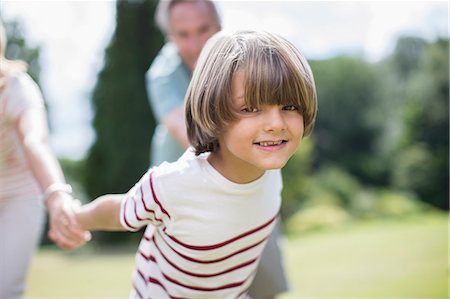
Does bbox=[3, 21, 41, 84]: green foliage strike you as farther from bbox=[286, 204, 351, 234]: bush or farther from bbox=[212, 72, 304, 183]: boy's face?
bbox=[212, 72, 304, 183]: boy's face

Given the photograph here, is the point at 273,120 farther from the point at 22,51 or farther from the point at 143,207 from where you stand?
the point at 22,51

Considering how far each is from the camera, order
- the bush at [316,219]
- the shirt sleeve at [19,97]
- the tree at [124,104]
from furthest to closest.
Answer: the tree at [124,104]
the bush at [316,219]
the shirt sleeve at [19,97]

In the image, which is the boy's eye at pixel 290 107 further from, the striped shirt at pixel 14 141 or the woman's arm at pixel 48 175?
the striped shirt at pixel 14 141

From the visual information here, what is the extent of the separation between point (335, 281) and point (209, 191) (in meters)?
5.82

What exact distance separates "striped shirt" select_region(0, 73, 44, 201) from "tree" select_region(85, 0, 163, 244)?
1355 cm

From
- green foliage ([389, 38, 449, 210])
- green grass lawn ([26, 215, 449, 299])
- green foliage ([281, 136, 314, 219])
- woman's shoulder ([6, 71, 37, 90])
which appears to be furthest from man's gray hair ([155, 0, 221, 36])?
green foliage ([281, 136, 314, 219])

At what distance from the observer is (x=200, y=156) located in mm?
2271

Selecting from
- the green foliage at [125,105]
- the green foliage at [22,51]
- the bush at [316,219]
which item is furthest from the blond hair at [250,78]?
the green foliage at [125,105]

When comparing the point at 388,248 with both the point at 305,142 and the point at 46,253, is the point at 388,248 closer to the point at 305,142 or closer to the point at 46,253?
the point at 305,142

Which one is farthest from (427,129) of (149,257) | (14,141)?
(149,257)

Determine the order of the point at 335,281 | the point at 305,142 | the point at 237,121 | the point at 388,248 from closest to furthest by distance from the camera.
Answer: the point at 237,121 < the point at 335,281 < the point at 388,248 < the point at 305,142

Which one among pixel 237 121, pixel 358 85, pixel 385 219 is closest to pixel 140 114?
pixel 385 219

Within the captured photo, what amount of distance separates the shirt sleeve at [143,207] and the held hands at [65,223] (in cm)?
40

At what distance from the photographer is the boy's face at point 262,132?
200 cm
